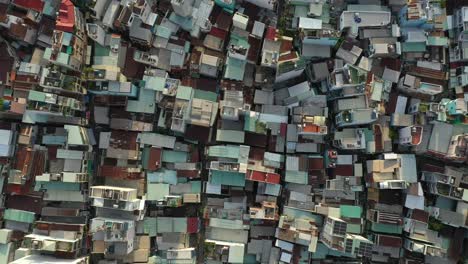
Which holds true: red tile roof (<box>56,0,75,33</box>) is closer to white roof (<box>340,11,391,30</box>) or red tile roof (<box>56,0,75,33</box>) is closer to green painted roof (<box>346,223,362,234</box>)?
white roof (<box>340,11,391,30</box>)

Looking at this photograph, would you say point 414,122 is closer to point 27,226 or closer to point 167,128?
A: point 167,128

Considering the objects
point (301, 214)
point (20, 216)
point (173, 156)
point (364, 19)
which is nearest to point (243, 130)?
point (173, 156)

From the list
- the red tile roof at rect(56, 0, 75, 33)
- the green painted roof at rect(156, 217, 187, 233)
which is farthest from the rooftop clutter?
the red tile roof at rect(56, 0, 75, 33)

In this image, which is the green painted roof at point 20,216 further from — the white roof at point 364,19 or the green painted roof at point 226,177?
the white roof at point 364,19

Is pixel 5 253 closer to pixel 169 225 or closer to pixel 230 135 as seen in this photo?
pixel 169 225

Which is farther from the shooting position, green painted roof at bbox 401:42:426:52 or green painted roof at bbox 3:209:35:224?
green painted roof at bbox 401:42:426:52

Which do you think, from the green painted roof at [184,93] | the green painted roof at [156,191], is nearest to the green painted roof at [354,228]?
the green painted roof at [156,191]
